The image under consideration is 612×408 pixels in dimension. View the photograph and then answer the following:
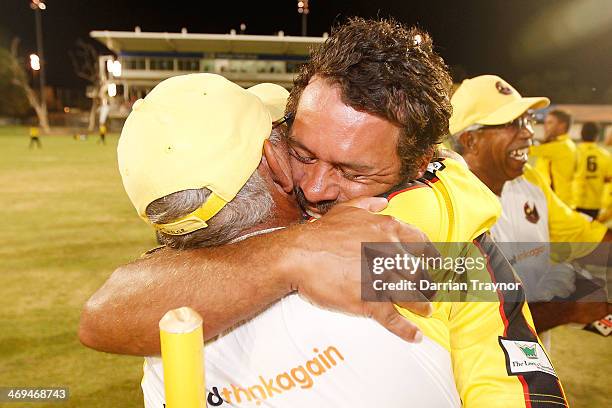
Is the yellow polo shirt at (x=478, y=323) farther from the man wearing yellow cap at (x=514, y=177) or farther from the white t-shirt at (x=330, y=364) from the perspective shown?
the man wearing yellow cap at (x=514, y=177)

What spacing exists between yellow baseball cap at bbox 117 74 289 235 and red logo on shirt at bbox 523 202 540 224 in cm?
274

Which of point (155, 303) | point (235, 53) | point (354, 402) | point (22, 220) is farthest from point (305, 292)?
point (235, 53)

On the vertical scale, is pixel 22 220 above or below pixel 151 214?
below

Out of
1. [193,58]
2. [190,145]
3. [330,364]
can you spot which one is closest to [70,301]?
[190,145]

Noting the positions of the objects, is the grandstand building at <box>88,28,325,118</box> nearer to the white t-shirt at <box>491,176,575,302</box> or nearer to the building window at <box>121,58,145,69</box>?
the building window at <box>121,58,145,69</box>

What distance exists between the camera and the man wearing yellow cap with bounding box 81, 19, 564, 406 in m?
1.19

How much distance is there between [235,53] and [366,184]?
64.9m

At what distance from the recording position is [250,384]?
1.18m

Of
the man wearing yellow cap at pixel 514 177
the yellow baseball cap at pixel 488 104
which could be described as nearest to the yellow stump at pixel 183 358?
Answer: the man wearing yellow cap at pixel 514 177

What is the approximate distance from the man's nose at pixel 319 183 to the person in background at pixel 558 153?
737 cm

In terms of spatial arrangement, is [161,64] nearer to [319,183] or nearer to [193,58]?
[193,58]

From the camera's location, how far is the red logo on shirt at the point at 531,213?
11.4 feet

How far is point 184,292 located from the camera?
1.19 meters

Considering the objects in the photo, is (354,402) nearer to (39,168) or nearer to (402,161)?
(402,161)
